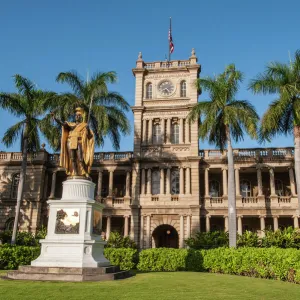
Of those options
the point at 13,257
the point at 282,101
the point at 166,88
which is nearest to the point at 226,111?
the point at 282,101

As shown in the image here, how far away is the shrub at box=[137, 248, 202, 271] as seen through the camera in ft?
65.8

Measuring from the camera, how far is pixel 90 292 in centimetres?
946

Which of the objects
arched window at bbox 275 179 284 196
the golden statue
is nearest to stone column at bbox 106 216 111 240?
arched window at bbox 275 179 284 196

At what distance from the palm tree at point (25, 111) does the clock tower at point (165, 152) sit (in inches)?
398

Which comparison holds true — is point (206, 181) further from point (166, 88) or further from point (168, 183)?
point (166, 88)

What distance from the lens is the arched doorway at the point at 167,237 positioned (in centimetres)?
3297

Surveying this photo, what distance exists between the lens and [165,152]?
3291cm

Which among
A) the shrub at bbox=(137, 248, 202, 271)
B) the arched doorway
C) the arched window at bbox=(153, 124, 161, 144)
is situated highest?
the arched window at bbox=(153, 124, 161, 144)

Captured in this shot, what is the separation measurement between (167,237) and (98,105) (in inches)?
578

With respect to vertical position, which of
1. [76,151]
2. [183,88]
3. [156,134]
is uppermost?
[183,88]

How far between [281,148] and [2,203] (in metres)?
26.3

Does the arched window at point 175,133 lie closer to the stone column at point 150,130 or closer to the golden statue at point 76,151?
the stone column at point 150,130

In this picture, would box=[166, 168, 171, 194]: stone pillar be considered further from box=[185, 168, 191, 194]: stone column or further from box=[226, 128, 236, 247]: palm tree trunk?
box=[226, 128, 236, 247]: palm tree trunk

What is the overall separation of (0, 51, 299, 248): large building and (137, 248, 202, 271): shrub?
10010mm
